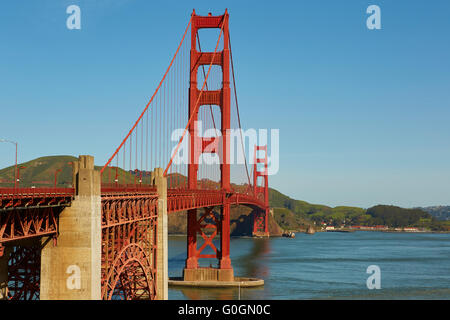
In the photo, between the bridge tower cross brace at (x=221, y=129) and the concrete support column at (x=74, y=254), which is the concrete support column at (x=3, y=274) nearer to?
the concrete support column at (x=74, y=254)

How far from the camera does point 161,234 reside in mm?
35750

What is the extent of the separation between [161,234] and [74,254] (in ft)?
43.0

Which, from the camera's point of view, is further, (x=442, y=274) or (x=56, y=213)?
(x=442, y=274)

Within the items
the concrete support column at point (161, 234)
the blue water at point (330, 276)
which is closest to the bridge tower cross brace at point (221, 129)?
the blue water at point (330, 276)

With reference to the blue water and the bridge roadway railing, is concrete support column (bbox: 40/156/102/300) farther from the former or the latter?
the blue water

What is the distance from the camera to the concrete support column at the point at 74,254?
2281cm

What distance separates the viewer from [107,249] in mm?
26547

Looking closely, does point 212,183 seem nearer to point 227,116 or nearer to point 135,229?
point 227,116

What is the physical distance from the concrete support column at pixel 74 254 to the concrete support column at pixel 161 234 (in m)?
12.5

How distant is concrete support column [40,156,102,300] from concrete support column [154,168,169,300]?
12.5 m

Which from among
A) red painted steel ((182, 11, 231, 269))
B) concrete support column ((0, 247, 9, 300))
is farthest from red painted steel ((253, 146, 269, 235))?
concrete support column ((0, 247, 9, 300))
